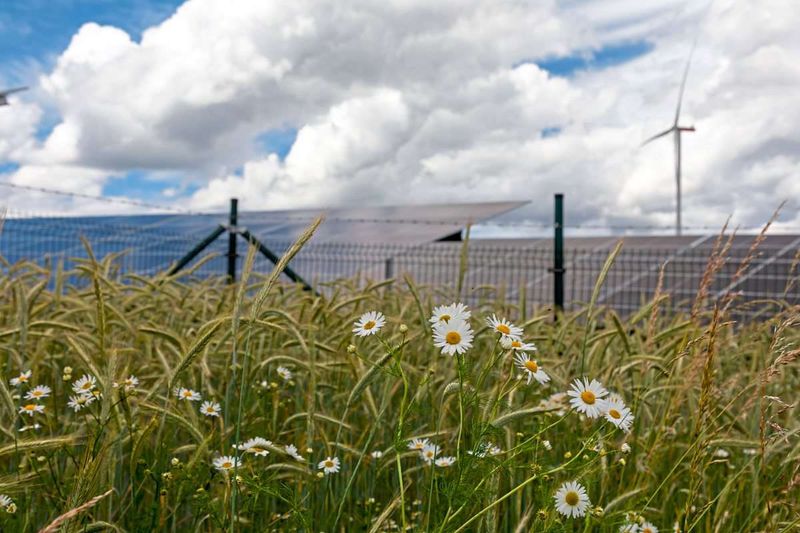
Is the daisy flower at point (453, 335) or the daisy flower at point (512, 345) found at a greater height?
the daisy flower at point (453, 335)

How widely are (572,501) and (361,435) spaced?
1.05 meters

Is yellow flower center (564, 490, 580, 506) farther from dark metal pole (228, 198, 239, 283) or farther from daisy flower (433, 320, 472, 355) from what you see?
dark metal pole (228, 198, 239, 283)

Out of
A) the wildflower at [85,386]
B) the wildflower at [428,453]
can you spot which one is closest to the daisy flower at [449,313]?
the wildflower at [428,453]

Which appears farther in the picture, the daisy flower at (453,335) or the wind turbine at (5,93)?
the wind turbine at (5,93)

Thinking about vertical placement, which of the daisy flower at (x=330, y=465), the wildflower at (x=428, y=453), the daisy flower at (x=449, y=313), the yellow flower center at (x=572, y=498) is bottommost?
the daisy flower at (x=330, y=465)

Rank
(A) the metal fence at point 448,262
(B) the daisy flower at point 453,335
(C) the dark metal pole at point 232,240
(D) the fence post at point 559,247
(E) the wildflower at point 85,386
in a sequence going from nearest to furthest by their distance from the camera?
1. (B) the daisy flower at point 453,335
2. (E) the wildflower at point 85,386
3. (D) the fence post at point 559,247
4. (C) the dark metal pole at point 232,240
5. (A) the metal fence at point 448,262

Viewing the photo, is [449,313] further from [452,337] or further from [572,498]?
[572,498]

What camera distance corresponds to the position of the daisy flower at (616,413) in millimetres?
1582

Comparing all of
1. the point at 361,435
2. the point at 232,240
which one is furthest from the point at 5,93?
the point at 361,435

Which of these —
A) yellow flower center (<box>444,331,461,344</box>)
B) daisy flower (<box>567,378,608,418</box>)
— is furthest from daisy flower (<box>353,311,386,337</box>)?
daisy flower (<box>567,378,608,418</box>)

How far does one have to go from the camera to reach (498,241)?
19.4 meters

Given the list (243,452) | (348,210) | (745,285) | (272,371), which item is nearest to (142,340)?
(272,371)

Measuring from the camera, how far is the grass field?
1.48 m

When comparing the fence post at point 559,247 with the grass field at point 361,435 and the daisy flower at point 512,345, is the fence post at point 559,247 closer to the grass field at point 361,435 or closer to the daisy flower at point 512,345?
the grass field at point 361,435
